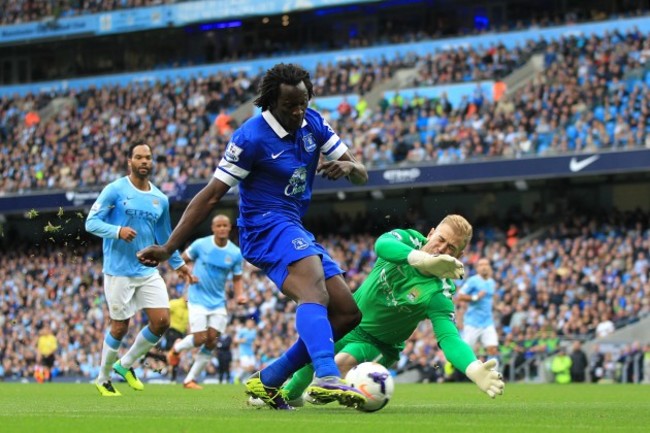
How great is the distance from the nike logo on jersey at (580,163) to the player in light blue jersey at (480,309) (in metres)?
8.39

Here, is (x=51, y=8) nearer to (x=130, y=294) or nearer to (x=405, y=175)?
(x=405, y=175)

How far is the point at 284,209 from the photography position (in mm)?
8234

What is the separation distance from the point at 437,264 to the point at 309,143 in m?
1.32

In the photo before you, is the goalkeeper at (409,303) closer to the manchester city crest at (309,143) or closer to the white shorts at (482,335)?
the manchester city crest at (309,143)

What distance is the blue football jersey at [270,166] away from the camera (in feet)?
26.3

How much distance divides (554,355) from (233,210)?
15216mm

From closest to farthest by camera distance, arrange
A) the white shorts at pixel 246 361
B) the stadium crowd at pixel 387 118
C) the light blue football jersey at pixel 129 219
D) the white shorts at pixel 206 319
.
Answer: the light blue football jersey at pixel 129 219 < the white shorts at pixel 206 319 < the white shorts at pixel 246 361 < the stadium crowd at pixel 387 118

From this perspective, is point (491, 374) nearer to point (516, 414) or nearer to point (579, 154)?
point (516, 414)

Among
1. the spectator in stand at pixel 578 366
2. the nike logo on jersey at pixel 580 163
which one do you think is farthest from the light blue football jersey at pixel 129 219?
the nike logo on jersey at pixel 580 163

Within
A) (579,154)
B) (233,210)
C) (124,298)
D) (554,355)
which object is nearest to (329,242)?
(233,210)

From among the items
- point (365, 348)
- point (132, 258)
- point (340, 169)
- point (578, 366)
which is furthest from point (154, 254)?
point (578, 366)

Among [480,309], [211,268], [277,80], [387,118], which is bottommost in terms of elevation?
[480,309]

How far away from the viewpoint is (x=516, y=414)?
8.27 meters

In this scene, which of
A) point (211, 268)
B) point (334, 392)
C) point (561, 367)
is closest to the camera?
point (334, 392)
